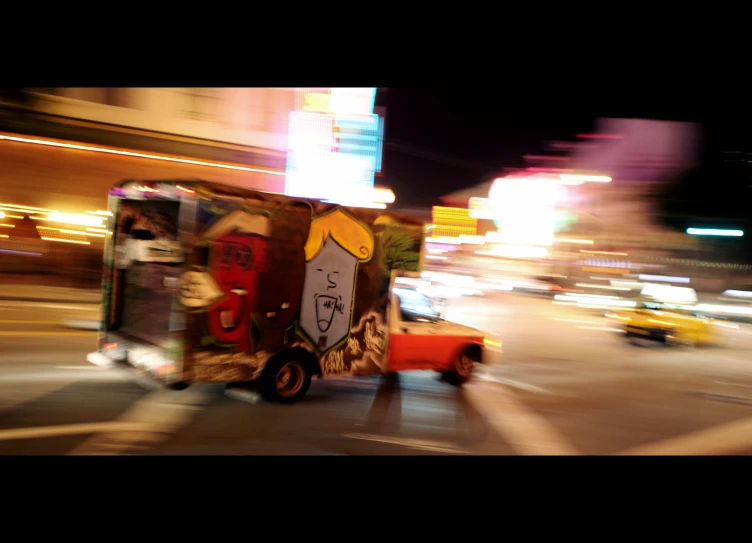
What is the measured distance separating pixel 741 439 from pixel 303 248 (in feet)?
19.5

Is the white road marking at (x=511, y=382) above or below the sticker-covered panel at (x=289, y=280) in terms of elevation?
below

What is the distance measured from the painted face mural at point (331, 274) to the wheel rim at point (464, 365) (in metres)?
2.40

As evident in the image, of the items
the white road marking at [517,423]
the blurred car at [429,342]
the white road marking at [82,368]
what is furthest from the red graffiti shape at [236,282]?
the white road marking at [517,423]

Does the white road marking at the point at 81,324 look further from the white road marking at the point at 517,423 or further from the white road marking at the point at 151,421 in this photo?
the white road marking at the point at 517,423

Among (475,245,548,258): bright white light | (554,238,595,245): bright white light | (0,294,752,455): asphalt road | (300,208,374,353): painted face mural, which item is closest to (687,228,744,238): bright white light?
(554,238,595,245): bright white light

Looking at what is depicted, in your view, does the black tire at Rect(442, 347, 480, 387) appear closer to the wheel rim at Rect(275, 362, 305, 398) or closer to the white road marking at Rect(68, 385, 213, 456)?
the wheel rim at Rect(275, 362, 305, 398)

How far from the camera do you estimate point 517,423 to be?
7.46m

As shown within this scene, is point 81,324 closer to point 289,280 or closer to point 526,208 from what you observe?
point 289,280

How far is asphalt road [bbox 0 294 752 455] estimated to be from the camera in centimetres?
593

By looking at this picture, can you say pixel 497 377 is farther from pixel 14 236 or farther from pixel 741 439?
pixel 14 236

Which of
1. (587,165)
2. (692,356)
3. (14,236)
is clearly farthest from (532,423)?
(587,165)

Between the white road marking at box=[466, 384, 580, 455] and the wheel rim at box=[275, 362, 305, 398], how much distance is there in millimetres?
2410

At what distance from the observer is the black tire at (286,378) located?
7.21 metres
